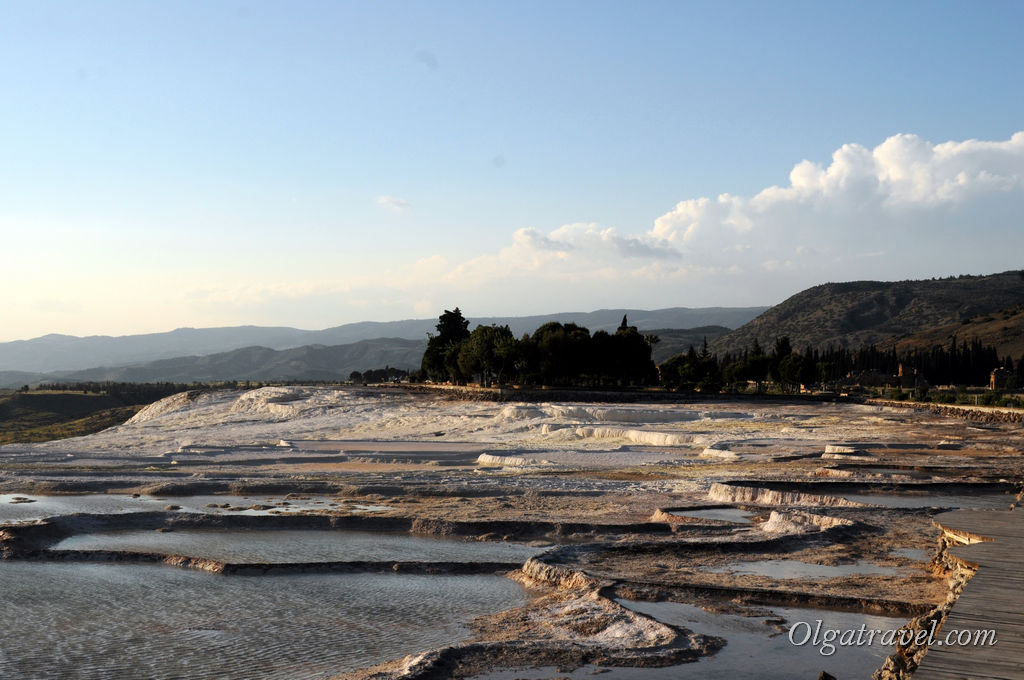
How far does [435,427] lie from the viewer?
224 ft

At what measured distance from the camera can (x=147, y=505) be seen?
95.7ft

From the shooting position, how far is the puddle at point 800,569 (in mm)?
17359

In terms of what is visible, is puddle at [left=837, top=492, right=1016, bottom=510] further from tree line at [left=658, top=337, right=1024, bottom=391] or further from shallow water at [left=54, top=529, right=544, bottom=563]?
tree line at [left=658, top=337, right=1024, bottom=391]

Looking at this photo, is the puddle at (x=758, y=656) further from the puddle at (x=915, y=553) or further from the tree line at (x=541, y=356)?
the tree line at (x=541, y=356)

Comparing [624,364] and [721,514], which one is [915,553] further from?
[624,364]

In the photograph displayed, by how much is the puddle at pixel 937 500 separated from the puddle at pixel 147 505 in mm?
14746

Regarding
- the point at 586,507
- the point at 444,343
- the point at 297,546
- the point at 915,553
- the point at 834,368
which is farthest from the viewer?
the point at 834,368

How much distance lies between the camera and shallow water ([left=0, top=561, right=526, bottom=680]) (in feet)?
42.3

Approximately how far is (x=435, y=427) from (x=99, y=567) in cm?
4857

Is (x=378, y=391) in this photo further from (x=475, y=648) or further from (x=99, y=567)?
(x=475, y=648)

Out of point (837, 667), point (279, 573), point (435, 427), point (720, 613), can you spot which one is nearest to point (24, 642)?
point (279, 573)

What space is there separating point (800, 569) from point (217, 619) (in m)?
11.3

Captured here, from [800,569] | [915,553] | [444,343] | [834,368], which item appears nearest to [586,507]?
[800,569]

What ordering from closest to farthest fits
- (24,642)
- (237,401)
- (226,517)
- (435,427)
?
(24,642)
(226,517)
(435,427)
(237,401)
